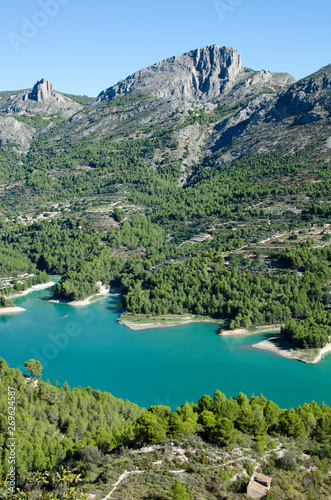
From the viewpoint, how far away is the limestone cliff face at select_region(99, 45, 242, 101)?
149 metres

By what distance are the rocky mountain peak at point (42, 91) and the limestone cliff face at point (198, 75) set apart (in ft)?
163

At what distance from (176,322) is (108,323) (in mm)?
8748

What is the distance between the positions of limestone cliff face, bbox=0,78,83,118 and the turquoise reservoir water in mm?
145913

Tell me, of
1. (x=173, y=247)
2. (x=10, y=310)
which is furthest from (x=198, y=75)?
(x=10, y=310)

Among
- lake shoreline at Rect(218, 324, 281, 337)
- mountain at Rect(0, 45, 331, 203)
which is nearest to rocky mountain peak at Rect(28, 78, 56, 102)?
mountain at Rect(0, 45, 331, 203)

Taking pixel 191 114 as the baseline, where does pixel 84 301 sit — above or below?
below

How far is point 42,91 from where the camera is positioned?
18500 cm

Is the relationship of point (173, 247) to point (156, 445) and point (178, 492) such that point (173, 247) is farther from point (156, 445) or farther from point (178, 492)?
point (178, 492)

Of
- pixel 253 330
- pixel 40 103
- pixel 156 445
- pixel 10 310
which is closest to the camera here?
pixel 156 445

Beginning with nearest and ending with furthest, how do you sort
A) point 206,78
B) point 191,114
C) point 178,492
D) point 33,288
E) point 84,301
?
1. point 178,492
2. point 84,301
3. point 33,288
4. point 191,114
5. point 206,78

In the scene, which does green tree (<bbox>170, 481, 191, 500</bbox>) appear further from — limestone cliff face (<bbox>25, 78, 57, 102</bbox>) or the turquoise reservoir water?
limestone cliff face (<bbox>25, 78, 57, 102</bbox>)

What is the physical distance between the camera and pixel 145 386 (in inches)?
1483

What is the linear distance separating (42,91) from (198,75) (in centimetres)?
7227

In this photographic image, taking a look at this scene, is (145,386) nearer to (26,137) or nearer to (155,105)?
(155,105)
